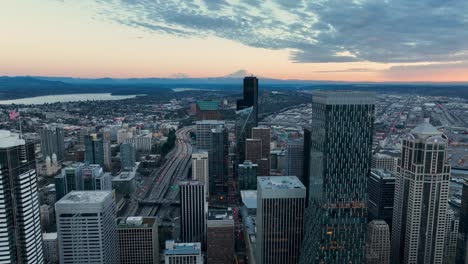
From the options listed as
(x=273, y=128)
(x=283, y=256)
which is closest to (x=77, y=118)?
(x=273, y=128)

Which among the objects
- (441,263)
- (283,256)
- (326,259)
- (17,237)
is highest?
(17,237)

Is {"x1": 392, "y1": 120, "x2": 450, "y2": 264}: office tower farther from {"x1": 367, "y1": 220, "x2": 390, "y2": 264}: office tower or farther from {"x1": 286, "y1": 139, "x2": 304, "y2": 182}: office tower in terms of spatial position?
{"x1": 286, "y1": 139, "x2": 304, "y2": 182}: office tower

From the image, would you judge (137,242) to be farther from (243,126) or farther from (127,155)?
(243,126)

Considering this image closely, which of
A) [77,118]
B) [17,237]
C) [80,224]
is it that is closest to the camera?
[17,237]

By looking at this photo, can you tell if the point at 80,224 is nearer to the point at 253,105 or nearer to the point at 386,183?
the point at 386,183

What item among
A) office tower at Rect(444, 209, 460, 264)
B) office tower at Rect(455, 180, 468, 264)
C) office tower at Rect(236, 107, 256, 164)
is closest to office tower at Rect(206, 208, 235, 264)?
office tower at Rect(455, 180, 468, 264)

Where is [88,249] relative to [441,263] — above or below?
above
